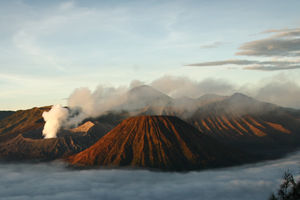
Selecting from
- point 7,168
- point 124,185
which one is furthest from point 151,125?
point 7,168

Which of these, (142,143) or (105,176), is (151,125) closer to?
(142,143)

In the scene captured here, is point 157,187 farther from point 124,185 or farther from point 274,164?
point 274,164

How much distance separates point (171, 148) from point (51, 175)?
64645 millimetres

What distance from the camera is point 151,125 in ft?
595

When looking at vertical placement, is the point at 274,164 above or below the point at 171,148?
below

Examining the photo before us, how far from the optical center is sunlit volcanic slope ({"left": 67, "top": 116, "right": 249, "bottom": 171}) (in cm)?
16238

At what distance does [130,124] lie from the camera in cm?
18838

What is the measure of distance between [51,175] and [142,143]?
5092 cm

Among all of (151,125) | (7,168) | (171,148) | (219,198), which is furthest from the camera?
(7,168)

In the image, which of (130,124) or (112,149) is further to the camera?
(130,124)

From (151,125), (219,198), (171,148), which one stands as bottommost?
(219,198)

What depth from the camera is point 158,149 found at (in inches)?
6590

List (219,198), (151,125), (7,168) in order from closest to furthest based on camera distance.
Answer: (219,198), (151,125), (7,168)

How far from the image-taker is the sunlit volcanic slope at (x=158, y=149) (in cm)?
16238
